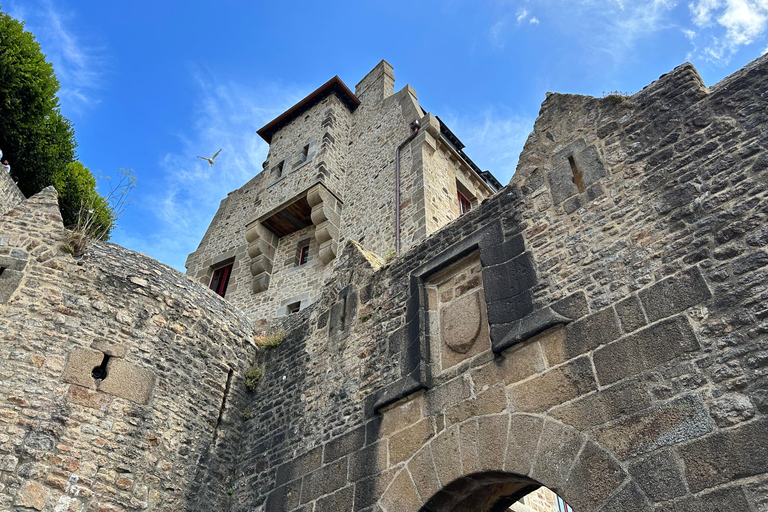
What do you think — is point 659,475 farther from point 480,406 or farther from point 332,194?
point 332,194

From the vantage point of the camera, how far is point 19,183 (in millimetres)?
14312

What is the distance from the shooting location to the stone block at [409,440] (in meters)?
5.16

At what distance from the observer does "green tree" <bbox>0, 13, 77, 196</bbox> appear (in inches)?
534

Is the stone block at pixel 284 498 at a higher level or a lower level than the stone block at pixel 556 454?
higher

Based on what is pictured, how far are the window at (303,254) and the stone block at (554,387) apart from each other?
30.7 feet

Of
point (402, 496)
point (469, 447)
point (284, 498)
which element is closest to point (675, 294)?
point (469, 447)

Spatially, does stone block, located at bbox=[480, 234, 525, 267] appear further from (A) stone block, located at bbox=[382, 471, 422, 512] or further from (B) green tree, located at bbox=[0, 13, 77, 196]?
(B) green tree, located at bbox=[0, 13, 77, 196]

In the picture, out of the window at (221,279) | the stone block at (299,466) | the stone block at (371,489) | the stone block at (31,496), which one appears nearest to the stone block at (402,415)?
the stone block at (371,489)

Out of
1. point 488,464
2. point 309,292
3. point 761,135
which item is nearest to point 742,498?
point 488,464

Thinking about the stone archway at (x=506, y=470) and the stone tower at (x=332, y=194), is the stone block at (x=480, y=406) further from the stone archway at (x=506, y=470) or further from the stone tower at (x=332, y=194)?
the stone tower at (x=332, y=194)

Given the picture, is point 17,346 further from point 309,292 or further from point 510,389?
point 309,292

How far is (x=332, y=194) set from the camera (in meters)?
13.6

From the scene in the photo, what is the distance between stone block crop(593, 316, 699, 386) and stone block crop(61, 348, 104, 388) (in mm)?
5100

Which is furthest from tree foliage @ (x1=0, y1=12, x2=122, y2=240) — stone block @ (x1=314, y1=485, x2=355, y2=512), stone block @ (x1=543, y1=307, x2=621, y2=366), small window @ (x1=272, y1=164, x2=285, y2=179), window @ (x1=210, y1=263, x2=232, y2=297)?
stone block @ (x1=543, y1=307, x2=621, y2=366)
